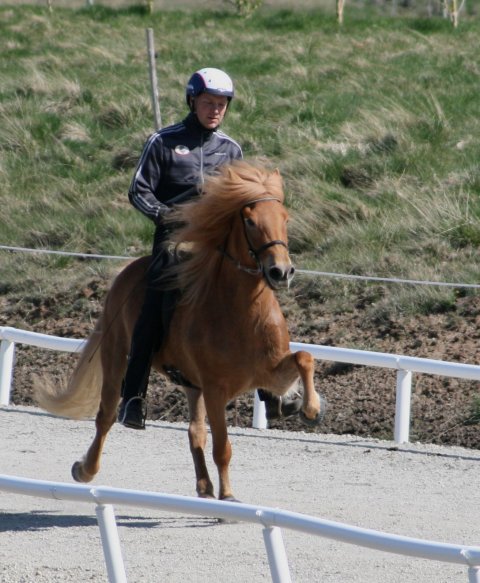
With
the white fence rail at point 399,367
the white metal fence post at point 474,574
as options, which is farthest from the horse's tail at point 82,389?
the white metal fence post at point 474,574

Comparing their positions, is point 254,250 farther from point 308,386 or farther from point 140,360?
point 140,360

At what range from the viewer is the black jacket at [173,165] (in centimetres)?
810

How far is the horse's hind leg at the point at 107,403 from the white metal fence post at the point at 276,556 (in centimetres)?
324

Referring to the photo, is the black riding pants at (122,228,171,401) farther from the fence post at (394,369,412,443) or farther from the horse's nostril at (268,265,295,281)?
the fence post at (394,369,412,443)

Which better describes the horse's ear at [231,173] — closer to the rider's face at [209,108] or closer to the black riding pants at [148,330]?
the rider's face at [209,108]

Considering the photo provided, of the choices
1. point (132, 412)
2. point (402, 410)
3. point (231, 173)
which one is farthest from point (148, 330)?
point (402, 410)

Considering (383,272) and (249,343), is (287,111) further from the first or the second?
(249,343)

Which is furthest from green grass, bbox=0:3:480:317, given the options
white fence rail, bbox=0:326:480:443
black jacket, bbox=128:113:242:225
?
black jacket, bbox=128:113:242:225

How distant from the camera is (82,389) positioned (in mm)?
9172

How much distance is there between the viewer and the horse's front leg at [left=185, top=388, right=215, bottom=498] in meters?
8.01

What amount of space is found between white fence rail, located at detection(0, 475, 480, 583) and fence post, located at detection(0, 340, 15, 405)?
5.79 meters

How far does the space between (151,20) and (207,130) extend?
20.3 metres

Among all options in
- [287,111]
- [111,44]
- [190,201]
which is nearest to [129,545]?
[190,201]

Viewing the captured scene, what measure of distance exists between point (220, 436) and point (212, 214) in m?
1.38
